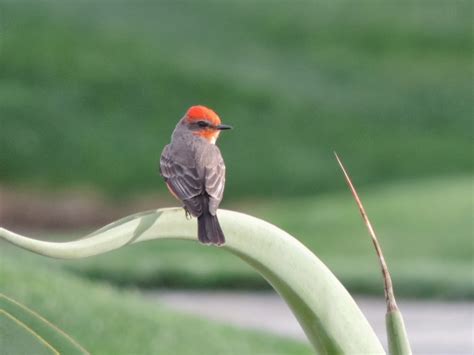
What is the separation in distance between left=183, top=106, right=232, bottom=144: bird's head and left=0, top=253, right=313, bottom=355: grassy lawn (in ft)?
12.3

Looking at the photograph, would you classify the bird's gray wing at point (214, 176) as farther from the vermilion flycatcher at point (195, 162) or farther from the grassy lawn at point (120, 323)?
the grassy lawn at point (120, 323)

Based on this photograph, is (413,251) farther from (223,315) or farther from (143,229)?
(143,229)

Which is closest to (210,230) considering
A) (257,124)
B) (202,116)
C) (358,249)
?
(202,116)

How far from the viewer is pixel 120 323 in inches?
242

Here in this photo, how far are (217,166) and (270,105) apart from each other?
15.3m

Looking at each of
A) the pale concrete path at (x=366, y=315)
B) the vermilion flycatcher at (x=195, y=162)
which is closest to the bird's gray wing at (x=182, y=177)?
the vermilion flycatcher at (x=195, y=162)

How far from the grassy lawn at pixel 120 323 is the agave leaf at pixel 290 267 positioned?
4473 millimetres

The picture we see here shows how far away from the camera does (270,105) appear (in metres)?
17.1

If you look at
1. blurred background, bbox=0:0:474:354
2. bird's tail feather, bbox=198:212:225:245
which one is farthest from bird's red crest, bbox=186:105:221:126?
blurred background, bbox=0:0:474:354

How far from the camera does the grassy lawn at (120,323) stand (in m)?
5.75

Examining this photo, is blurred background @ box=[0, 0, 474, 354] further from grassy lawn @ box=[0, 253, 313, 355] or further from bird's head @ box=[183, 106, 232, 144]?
bird's head @ box=[183, 106, 232, 144]

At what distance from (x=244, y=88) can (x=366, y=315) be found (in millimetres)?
9082

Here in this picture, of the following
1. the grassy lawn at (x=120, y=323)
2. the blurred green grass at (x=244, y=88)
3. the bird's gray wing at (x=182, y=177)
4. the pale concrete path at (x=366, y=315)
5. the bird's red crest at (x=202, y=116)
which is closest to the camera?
the bird's red crest at (x=202, y=116)

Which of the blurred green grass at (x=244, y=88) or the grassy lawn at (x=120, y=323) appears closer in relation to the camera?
the grassy lawn at (x=120, y=323)
